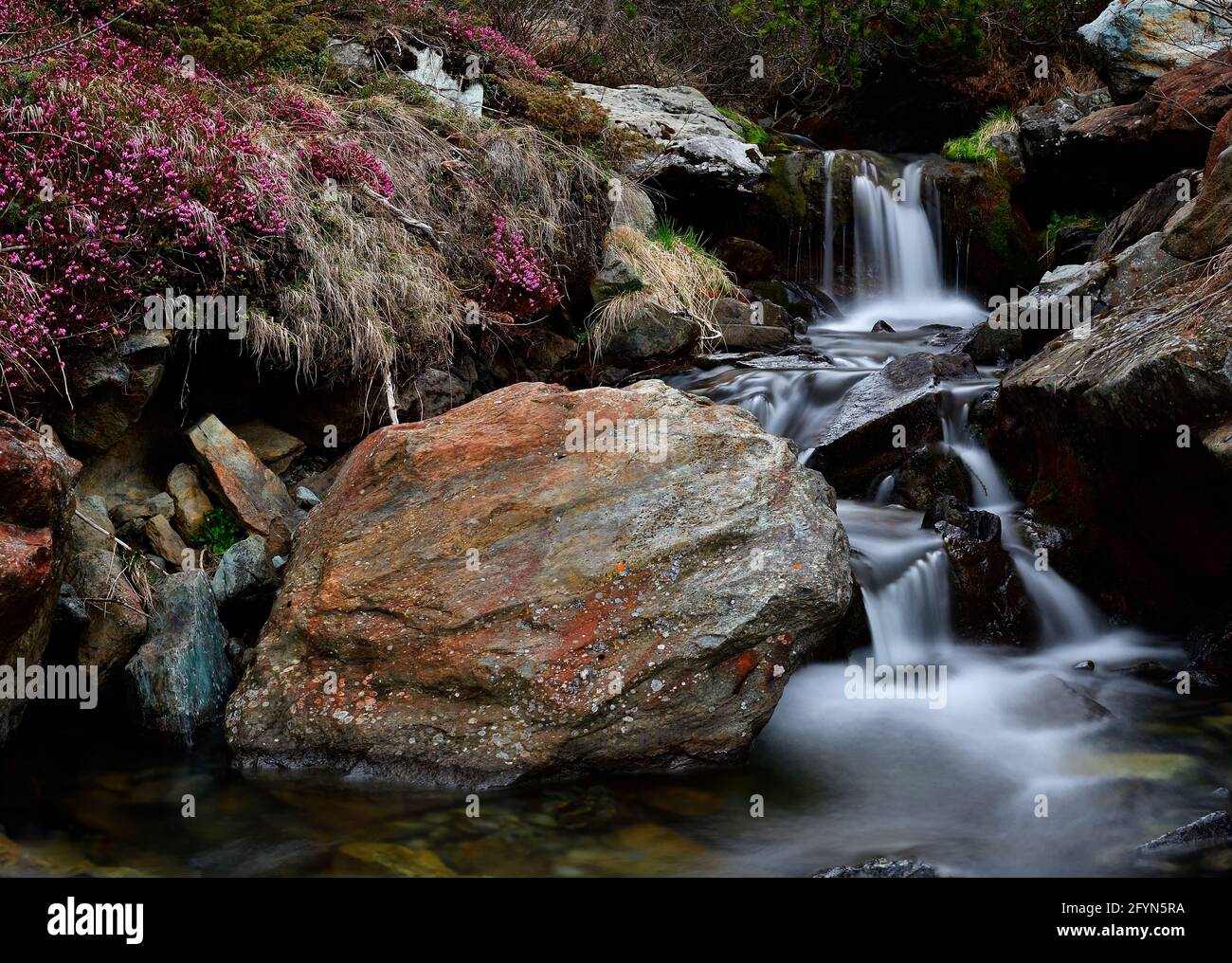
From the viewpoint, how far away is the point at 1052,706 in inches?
207

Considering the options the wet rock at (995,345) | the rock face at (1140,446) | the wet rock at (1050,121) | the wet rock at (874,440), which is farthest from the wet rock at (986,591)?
the wet rock at (1050,121)

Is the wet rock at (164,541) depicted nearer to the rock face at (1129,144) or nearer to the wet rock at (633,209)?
the wet rock at (633,209)

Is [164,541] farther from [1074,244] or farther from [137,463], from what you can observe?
[1074,244]

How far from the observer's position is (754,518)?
475cm

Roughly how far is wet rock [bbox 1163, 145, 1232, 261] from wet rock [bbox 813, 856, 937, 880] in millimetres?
5181

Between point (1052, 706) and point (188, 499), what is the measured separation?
5249mm

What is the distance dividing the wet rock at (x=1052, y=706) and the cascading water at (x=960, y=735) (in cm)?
1

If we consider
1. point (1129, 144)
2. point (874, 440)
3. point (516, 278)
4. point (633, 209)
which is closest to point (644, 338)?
point (516, 278)

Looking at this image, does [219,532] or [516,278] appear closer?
[219,532]

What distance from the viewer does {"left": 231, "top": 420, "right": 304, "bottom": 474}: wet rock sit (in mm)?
6883

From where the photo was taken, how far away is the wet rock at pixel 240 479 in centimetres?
612

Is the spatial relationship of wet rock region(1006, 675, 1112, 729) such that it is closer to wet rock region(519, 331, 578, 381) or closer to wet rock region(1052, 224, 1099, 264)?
wet rock region(519, 331, 578, 381)
